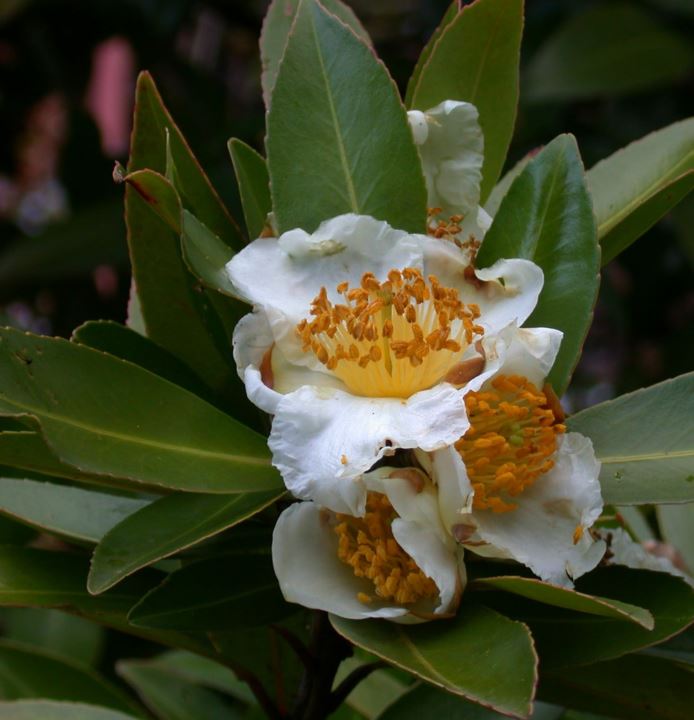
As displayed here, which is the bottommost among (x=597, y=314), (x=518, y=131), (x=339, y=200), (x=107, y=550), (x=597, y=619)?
(x=597, y=619)

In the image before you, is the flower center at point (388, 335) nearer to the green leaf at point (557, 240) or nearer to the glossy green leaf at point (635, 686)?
the green leaf at point (557, 240)

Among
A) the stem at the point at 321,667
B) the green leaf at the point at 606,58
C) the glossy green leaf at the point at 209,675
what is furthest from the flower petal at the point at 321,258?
the green leaf at the point at 606,58

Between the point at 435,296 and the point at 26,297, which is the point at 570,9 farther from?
the point at 435,296

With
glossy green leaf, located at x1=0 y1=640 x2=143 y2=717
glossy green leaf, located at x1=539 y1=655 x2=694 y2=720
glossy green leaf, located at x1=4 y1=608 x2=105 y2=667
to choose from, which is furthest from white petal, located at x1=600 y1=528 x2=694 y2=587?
glossy green leaf, located at x1=4 y1=608 x2=105 y2=667

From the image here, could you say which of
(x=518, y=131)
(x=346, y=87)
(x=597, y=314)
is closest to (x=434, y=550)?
(x=346, y=87)

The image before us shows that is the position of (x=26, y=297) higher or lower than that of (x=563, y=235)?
higher

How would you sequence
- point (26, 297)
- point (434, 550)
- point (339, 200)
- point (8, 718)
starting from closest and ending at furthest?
point (434, 550), point (339, 200), point (8, 718), point (26, 297)
